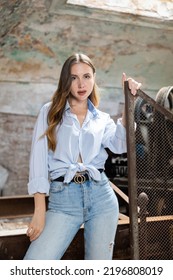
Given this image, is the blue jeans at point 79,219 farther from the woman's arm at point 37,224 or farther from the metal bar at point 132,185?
the metal bar at point 132,185

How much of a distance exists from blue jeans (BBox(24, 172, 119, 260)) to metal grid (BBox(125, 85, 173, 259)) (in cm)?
32

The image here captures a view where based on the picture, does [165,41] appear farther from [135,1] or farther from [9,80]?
[9,80]

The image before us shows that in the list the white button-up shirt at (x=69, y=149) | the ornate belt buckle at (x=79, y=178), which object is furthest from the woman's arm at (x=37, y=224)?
the ornate belt buckle at (x=79, y=178)

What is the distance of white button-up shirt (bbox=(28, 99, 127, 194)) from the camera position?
6.91 ft

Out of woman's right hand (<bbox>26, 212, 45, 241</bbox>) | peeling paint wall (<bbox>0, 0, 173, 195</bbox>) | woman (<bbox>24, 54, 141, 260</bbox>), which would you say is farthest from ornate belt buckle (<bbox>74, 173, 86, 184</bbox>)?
peeling paint wall (<bbox>0, 0, 173, 195</bbox>)

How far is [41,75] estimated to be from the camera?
25.8 ft

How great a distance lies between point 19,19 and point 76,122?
555 cm

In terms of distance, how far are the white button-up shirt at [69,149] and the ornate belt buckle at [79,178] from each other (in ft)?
0.10

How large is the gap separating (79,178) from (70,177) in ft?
0.20

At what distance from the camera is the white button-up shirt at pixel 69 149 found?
211 cm

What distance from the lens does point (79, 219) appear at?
2.10m

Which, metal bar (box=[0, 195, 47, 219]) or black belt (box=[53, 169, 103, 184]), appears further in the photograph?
metal bar (box=[0, 195, 47, 219])

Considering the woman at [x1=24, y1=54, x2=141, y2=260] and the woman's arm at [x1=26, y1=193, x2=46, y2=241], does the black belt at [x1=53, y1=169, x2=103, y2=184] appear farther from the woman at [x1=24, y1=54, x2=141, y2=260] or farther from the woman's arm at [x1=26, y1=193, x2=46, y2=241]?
the woman's arm at [x1=26, y1=193, x2=46, y2=241]
